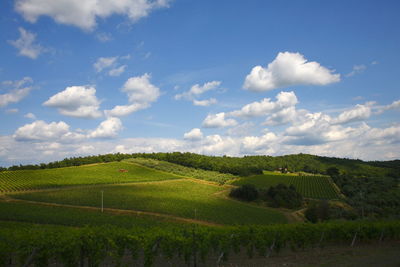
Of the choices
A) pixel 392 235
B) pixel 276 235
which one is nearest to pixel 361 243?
pixel 392 235

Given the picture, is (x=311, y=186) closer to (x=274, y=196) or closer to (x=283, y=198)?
(x=274, y=196)

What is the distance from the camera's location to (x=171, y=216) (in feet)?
170

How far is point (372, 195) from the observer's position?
249 feet

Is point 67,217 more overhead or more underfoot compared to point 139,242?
more underfoot

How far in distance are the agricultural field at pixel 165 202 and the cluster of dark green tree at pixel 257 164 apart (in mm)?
50312

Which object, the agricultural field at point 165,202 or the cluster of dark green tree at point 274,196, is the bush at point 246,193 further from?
the agricultural field at point 165,202

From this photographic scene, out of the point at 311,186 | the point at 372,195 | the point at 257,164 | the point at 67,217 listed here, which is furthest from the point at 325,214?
the point at 257,164

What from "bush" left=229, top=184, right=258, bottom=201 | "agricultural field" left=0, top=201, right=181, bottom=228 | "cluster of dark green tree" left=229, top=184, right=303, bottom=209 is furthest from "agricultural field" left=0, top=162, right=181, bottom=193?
"cluster of dark green tree" left=229, top=184, right=303, bottom=209

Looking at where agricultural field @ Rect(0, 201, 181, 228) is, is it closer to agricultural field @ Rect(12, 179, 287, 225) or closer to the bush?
agricultural field @ Rect(12, 179, 287, 225)

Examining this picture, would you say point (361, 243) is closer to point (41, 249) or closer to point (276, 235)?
point (276, 235)

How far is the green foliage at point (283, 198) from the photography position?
239ft

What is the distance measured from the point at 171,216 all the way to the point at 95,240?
36253 mm

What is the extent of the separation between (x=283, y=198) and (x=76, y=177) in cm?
6327

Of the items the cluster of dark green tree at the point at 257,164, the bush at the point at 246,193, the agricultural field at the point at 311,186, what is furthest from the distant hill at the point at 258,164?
the bush at the point at 246,193
